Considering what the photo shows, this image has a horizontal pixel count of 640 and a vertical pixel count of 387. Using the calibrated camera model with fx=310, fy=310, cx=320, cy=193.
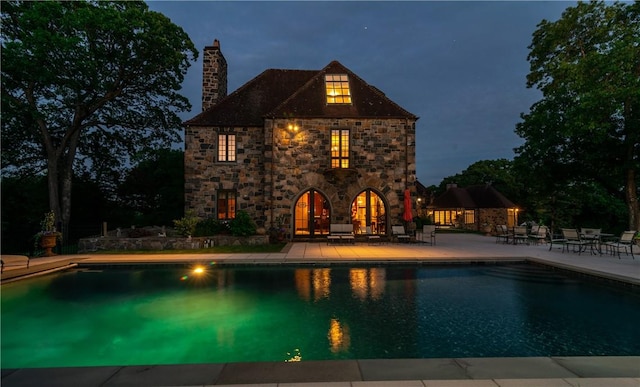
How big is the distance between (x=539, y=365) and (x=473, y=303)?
12.3 ft

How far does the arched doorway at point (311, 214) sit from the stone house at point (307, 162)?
58 millimetres

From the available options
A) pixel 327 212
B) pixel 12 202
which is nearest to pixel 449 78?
pixel 327 212

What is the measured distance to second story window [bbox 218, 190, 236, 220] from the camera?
18.4 metres

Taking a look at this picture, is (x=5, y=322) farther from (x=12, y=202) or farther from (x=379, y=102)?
(x=12, y=202)

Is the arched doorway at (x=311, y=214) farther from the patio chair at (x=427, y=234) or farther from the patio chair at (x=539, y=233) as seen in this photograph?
the patio chair at (x=539, y=233)

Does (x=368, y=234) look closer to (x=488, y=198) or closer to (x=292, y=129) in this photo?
(x=292, y=129)

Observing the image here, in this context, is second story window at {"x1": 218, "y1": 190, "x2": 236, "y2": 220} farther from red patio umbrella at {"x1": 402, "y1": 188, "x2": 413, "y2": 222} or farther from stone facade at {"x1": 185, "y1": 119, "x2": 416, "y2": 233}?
red patio umbrella at {"x1": 402, "y1": 188, "x2": 413, "y2": 222}

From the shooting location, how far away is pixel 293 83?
21016mm

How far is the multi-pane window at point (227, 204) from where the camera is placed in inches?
726

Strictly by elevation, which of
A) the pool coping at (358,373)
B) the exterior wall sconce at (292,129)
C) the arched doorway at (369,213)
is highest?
the exterior wall sconce at (292,129)

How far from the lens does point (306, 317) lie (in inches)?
251

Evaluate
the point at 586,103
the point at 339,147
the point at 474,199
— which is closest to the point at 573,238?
the point at 586,103

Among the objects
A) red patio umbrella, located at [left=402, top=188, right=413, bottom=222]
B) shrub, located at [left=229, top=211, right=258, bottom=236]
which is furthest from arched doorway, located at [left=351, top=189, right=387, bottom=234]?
shrub, located at [left=229, top=211, right=258, bottom=236]

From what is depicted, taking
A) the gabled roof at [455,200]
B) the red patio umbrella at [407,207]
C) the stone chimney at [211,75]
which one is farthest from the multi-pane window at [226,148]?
the gabled roof at [455,200]
